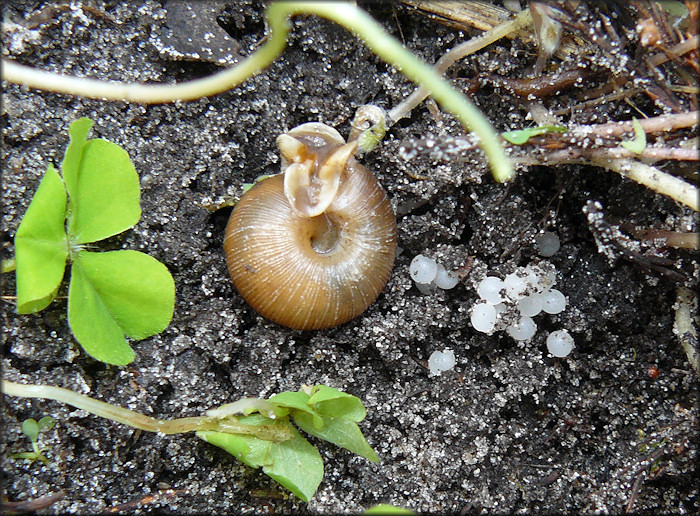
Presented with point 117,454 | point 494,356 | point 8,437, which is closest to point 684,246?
point 494,356

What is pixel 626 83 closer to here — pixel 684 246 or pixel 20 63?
pixel 684 246

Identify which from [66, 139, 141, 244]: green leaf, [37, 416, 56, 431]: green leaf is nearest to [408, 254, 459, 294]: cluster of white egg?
[66, 139, 141, 244]: green leaf

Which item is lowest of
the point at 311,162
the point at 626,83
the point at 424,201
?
the point at 311,162

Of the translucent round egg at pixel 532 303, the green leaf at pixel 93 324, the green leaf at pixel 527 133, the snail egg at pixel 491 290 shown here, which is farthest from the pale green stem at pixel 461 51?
the green leaf at pixel 93 324

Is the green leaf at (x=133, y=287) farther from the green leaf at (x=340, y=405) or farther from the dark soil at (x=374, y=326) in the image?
the green leaf at (x=340, y=405)

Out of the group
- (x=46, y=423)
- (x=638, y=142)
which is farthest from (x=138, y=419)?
(x=638, y=142)

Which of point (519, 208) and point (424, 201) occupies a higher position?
point (519, 208)
